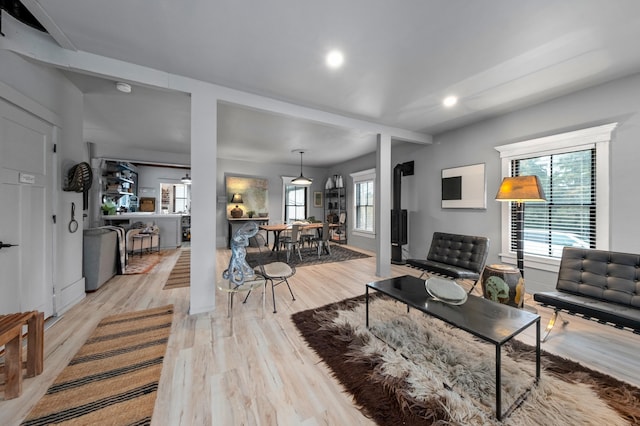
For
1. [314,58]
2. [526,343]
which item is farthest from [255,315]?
[314,58]

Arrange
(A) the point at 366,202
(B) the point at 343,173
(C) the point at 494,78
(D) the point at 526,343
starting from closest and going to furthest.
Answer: (D) the point at 526,343
(C) the point at 494,78
(A) the point at 366,202
(B) the point at 343,173

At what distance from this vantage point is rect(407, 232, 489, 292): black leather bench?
10.0 ft

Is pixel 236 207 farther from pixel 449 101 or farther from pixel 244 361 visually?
pixel 449 101

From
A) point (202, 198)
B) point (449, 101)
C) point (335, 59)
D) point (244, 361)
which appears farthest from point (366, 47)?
point (244, 361)

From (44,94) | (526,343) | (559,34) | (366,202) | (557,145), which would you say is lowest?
(526,343)

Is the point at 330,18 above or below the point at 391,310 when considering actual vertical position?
above

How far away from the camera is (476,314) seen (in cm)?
166

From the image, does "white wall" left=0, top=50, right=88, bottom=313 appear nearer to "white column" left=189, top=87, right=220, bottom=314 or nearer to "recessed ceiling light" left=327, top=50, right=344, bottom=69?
"white column" left=189, top=87, right=220, bottom=314

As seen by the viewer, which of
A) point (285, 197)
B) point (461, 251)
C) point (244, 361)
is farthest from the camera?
point (285, 197)

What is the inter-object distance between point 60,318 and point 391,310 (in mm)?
3567

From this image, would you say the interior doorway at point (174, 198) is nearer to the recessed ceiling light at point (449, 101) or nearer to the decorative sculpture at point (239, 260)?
the decorative sculpture at point (239, 260)

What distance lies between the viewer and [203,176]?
254cm

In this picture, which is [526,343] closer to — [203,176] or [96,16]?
[203,176]

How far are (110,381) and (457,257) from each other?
399 cm
